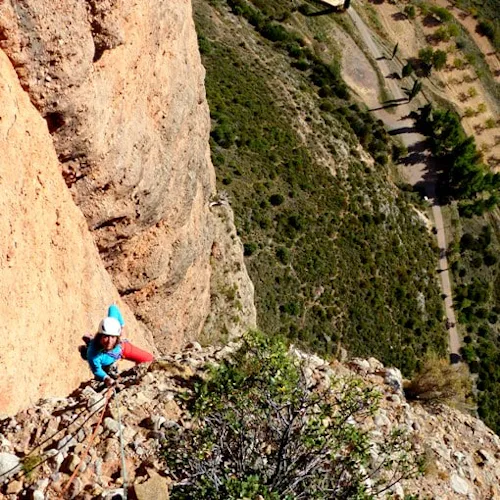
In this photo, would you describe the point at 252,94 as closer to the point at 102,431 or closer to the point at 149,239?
the point at 149,239

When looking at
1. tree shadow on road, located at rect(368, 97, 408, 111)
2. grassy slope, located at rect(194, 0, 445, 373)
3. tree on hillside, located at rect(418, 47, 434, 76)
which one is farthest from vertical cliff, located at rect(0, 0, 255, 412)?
tree on hillside, located at rect(418, 47, 434, 76)

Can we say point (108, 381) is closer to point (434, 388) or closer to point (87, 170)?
point (87, 170)

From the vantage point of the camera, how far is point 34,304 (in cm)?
1250

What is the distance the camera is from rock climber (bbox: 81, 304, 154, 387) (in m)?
12.7

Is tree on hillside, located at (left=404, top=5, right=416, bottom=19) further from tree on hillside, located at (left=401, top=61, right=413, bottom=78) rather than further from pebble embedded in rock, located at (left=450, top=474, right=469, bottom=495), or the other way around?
pebble embedded in rock, located at (left=450, top=474, right=469, bottom=495)

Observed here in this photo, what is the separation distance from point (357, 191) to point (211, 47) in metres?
22.9

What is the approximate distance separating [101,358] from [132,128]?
7.65 meters

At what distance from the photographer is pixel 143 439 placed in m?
11.5

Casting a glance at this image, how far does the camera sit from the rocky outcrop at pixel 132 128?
12516 millimetres

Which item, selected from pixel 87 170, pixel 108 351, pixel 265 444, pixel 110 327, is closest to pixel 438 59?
pixel 87 170

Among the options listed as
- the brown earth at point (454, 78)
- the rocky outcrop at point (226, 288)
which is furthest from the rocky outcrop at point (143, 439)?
the brown earth at point (454, 78)

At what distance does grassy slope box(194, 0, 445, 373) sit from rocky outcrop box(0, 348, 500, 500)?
Answer: 24948 millimetres

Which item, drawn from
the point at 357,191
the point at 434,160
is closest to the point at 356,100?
the point at 434,160

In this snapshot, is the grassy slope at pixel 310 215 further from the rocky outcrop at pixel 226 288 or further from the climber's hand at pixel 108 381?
the climber's hand at pixel 108 381
